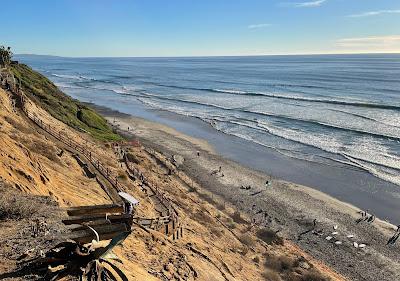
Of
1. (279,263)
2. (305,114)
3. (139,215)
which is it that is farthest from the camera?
(305,114)

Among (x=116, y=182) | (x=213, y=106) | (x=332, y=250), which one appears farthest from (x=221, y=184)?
(x=213, y=106)

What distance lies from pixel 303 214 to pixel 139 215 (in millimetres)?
17504

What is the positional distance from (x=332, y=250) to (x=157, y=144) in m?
30.1

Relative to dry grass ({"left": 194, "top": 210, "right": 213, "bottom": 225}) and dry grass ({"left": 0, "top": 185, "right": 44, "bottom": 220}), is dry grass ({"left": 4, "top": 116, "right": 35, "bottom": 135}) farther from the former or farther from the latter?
dry grass ({"left": 0, "top": 185, "right": 44, "bottom": 220})

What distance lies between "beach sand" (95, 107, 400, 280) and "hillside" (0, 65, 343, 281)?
5.58 ft

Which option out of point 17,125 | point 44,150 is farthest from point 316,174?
point 17,125

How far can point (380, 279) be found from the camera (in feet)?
82.4

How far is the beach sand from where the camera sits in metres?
27.0

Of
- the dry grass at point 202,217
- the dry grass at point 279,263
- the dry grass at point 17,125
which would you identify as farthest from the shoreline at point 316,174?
the dry grass at point 17,125

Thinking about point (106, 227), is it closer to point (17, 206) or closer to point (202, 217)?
point (17, 206)

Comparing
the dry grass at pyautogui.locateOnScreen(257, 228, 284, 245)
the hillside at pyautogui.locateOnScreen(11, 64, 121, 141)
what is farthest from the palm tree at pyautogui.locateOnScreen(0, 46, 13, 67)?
the dry grass at pyautogui.locateOnScreen(257, 228, 284, 245)

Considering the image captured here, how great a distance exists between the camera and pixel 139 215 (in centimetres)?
2080

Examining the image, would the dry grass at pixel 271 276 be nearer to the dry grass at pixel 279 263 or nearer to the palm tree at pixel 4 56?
the dry grass at pixel 279 263

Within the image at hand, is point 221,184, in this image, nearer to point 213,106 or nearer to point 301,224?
point 301,224
